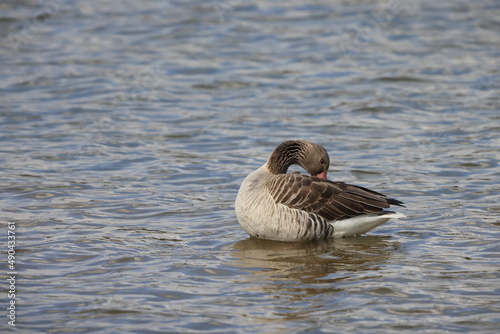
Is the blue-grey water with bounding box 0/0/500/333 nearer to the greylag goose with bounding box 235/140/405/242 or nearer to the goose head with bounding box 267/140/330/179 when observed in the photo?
the greylag goose with bounding box 235/140/405/242

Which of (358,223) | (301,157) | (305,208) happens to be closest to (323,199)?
(305,208)

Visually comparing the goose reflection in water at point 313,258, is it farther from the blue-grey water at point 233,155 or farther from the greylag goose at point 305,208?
the greylag goose at point 305,208

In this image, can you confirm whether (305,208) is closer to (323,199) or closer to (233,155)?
(323,199)

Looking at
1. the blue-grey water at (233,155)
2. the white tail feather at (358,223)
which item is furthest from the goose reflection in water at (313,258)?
the white tail feather at (358,223)

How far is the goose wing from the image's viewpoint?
28.9ft

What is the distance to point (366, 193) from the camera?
900 cm

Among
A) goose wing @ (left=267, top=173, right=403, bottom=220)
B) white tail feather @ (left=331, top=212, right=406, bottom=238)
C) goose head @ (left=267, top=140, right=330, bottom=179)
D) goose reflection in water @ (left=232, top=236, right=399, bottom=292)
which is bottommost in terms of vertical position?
goose reflection in water @ (left=232, top=236, right=399, bottom=292)

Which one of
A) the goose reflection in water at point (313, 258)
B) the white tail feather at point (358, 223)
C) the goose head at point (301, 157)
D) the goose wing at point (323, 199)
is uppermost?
the goose head at point (301, 157)

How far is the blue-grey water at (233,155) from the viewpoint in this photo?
7070mm

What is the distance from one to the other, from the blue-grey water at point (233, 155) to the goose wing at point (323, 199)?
1.36 ft

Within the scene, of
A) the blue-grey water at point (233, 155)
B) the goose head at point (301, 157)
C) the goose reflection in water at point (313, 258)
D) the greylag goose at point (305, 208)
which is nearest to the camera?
the blue-grey water at point (233, 155)

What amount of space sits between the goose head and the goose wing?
0.46 m

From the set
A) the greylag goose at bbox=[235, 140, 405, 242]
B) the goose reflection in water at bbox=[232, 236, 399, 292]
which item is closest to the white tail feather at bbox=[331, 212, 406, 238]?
the greylag goose at bbox=[235, 140, 405, 242]

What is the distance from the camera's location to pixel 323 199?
888cm
